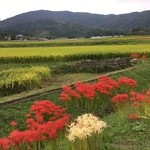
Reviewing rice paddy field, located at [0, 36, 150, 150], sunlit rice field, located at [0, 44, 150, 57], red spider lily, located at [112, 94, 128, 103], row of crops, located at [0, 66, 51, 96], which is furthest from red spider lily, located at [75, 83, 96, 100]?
sunlit rice field, located at [0, 44, 150, 57]

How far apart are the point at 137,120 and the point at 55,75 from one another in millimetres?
14380

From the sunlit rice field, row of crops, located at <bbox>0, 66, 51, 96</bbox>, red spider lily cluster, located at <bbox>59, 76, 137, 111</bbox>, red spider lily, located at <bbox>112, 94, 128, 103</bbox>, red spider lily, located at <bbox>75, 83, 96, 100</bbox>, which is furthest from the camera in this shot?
the sunlit rice field

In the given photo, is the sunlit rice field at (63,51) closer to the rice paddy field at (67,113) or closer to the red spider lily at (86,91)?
the rice paddy field at (67,113)

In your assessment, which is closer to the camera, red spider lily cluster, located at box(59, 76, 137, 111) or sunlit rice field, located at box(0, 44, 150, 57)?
red spider lily cluster, located at box(59, 76, 137, 111)

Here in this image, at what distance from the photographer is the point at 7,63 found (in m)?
31.5

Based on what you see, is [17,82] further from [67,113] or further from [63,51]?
[63,51]

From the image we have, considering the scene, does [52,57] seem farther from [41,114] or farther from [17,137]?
[17,137]

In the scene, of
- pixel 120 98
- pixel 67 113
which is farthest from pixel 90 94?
pixel 120 98

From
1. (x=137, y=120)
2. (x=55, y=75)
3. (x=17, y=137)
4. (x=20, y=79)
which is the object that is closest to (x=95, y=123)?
(x=17, y=137)

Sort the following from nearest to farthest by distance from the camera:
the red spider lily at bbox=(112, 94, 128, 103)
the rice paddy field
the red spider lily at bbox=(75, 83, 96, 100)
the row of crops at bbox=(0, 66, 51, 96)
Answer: the rice paddy field < the red spider lily at bbox=(112, 94, 128, 103) < the red spider lily at bbox=(75, 83, 96, 100) < the row of crops at bbox=(0, 66, 51, 96)

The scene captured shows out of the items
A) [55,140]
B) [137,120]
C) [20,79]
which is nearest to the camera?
[55,140]

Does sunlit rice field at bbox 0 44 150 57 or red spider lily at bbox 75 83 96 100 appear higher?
red spider lily at bbox 75 83 96 100

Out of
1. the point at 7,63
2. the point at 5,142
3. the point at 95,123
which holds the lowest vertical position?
the point at 7,63

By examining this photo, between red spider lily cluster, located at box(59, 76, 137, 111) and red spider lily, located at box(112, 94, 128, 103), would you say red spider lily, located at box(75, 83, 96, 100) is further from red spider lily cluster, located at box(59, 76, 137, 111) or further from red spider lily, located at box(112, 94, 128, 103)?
red spider lily, located at box(112, 94, 128, 103)
